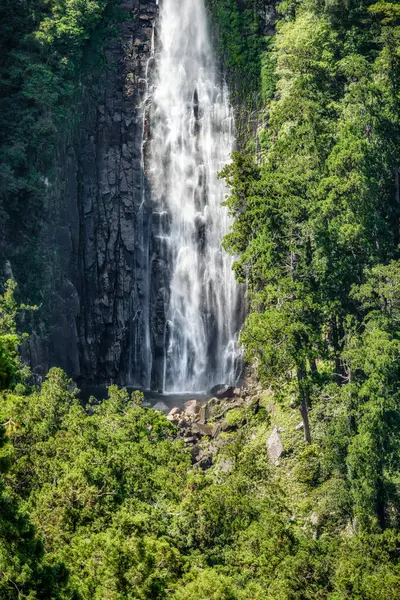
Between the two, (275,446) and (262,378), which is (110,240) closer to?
Result: (275,446)

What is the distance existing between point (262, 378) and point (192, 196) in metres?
19.7

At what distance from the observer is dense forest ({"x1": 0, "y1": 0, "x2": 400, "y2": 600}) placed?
65.8ft

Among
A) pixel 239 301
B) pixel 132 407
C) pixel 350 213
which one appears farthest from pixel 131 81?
pixel 132 407

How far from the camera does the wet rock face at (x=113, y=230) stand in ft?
153

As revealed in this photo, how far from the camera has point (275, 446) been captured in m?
34.9

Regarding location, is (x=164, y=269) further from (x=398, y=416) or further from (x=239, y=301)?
(x=398, y=416)

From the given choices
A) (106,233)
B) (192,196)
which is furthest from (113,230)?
(192,196)

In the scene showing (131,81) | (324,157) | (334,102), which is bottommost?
(324,157)

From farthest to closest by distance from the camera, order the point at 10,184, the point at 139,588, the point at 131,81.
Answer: the point at 131,81 < the point at 10,184 < the point at 139,588

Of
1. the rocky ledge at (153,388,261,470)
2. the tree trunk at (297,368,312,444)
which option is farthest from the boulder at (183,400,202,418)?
the tree trunk at (297,368,312,444)

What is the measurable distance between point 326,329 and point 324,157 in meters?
6.61

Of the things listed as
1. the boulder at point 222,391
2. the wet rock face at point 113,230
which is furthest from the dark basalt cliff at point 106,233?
the boulder at point 222,391

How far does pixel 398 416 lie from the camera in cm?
2891

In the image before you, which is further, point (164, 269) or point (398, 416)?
point (164, 269)
